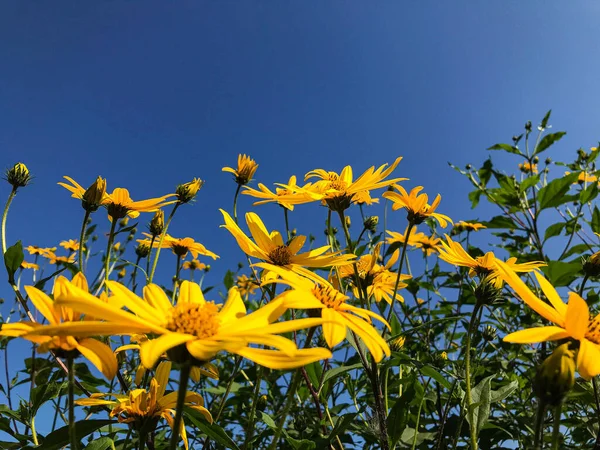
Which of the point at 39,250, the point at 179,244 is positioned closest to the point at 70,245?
the point at 39,250

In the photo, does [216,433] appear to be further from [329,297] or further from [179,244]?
[179,244]

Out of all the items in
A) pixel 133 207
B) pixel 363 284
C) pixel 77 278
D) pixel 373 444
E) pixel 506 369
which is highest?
pixel 133 207

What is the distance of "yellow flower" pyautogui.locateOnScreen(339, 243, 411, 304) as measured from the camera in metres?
1.70

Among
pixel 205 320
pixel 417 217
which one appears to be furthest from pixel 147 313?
pixel 417 217

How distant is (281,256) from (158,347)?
2.30ft

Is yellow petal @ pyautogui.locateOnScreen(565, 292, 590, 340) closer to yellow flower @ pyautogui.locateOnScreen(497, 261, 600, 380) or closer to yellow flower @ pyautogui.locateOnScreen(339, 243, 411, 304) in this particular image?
yellow flower @ pyautogui.locateOnScreen(497, 261, 600, 380)

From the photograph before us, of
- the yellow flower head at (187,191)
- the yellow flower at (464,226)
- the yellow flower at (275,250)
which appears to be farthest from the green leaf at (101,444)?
the yellow flower at (464,226)

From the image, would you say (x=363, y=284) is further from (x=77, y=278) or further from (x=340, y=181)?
(x=77, y=278)

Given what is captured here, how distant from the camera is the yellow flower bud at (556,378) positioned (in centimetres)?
65

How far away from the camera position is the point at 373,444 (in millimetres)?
1748

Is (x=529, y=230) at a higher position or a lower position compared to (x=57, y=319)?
higher

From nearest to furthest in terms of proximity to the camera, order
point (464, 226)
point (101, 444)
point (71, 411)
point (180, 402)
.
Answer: point (180, 402) → point (71, 411) → point (101, 444) → point (464, 226)

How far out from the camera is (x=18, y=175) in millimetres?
1720

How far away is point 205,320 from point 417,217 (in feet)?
4.06
